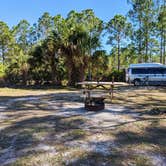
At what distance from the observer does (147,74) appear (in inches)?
1088

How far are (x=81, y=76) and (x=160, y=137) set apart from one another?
1890 cm

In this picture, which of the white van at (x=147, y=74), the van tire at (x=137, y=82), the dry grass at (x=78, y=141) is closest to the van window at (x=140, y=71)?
the white van at (x=147, y=74)

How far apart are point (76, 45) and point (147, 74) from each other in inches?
282

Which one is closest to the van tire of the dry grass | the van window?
the van window

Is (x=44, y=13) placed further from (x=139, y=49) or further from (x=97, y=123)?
(x=97, y=123)

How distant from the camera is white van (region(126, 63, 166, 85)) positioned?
2731 centimetres

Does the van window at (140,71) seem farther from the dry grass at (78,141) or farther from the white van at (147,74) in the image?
the dry grass at (78,141)

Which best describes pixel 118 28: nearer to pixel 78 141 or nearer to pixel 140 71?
pixel 140 71

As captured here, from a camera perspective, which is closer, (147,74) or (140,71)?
(147,74)

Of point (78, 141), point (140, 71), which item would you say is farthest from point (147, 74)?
point (78, 141)

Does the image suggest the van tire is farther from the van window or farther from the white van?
the van window

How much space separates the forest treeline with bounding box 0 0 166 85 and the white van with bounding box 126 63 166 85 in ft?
8.03

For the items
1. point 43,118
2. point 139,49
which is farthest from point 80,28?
point 43,118

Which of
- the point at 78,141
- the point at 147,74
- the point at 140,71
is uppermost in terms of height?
the point at 140,71
